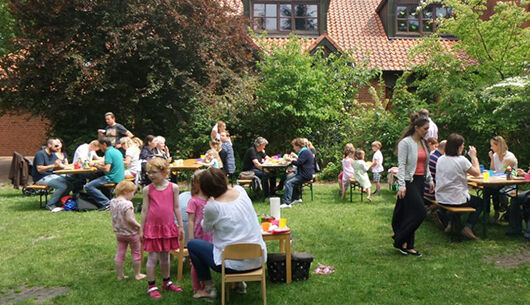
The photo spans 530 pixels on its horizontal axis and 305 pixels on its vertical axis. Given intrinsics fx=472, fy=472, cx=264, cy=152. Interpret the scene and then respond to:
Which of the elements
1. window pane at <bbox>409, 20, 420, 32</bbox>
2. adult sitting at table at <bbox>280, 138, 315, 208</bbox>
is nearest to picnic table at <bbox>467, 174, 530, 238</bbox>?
adult sitting at table at <bbox>280, 138, 315, 208</bbox>

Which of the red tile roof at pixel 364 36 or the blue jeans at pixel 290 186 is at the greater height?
the red tile roof at pixel 364 36

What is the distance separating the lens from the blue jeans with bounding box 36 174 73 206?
10.8 metres

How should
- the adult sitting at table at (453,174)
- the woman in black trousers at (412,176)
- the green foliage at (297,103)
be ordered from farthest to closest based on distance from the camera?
the green foliage at (297,103) → the adult sitting at table at (453,174) → the woman in black trousers at (412,176)

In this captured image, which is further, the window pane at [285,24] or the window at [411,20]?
the window at [411,20]

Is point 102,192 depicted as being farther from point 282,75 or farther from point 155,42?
point 282,75

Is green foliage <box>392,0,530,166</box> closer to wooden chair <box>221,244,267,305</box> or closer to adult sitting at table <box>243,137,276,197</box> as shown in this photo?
adult sitting at table <box>243,137,276,197</box>

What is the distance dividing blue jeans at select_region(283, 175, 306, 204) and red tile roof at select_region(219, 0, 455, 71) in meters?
9.62

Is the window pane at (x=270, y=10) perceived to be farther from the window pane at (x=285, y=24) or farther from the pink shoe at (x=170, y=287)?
the pink shoe at (x=170, y=287)

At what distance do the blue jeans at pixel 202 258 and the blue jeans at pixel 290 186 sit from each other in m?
Answer: 5.53

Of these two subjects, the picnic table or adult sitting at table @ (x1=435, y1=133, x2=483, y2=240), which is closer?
adult sitting at table @ (x1=435, y1=133, x2=483, y2=240)

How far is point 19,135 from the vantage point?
26.3 m

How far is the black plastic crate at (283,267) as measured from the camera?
18.4 feet

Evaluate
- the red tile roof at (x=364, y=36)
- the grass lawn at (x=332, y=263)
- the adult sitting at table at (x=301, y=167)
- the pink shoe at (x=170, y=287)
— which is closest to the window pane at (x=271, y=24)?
the red tile roof at (x=364, y=36)

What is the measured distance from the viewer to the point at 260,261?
190 inches
